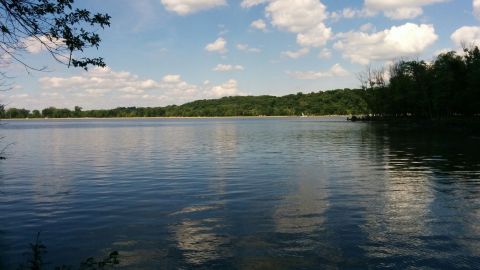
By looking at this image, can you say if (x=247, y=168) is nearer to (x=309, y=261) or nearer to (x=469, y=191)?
(x=469, y=191)

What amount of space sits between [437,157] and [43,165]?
125 feet

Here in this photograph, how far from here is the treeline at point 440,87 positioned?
310 ft

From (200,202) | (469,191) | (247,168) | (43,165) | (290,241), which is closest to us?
(290,241)

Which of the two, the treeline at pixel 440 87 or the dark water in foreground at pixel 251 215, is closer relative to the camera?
the dark water in foreground at pixel 251 215

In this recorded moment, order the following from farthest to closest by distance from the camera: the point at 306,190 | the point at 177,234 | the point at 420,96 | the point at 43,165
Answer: the point at 420,96, the point at 43,165, the point at 306,190, the point at 177,234

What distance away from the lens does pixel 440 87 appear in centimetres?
10644

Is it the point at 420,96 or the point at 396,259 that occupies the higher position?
the point at 420,96

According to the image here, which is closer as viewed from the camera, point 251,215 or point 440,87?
point 251,215

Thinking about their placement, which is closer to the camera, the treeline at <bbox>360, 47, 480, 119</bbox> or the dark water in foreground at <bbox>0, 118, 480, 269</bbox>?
the dark water in foreground at <bbox>0, 118, 480, 269</bbox>

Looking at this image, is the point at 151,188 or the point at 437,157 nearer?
the point at 151,188

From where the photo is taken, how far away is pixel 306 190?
1062 inches

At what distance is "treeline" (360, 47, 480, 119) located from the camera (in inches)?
3717

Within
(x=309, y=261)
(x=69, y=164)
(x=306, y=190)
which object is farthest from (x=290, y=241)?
(x=69, y=164)

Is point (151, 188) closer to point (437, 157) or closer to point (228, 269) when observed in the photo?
point (228, 269)
